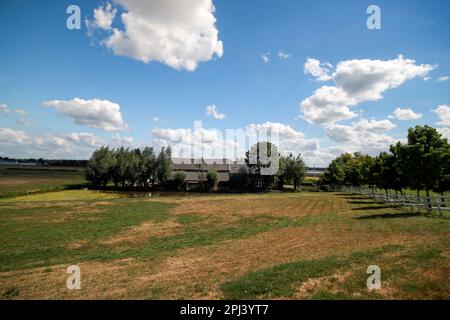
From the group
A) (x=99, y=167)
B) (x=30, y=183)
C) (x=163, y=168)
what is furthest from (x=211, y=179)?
(x=30, y=183)

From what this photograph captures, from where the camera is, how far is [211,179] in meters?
84.5

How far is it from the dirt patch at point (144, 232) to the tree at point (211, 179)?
58.5m

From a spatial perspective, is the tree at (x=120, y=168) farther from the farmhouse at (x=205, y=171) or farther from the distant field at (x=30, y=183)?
the farmhouse at (x=205, y=171)

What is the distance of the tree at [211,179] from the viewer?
277 feet

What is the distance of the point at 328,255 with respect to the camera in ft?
36.9

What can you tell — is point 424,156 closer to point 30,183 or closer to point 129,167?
point 129,167

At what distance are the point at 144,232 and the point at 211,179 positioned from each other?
62966 millimetres

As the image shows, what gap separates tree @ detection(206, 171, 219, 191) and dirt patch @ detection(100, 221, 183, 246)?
58480 mm

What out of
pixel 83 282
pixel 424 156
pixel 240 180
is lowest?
pixel 83 282

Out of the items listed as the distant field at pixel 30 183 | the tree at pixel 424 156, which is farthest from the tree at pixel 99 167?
the tree at pixel 424 156

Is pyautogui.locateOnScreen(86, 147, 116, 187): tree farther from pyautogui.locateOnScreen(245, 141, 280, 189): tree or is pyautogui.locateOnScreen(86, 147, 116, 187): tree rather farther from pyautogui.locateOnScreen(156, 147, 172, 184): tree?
pyautogui.locateOnScreen(245, 141, 280, 189): tree
